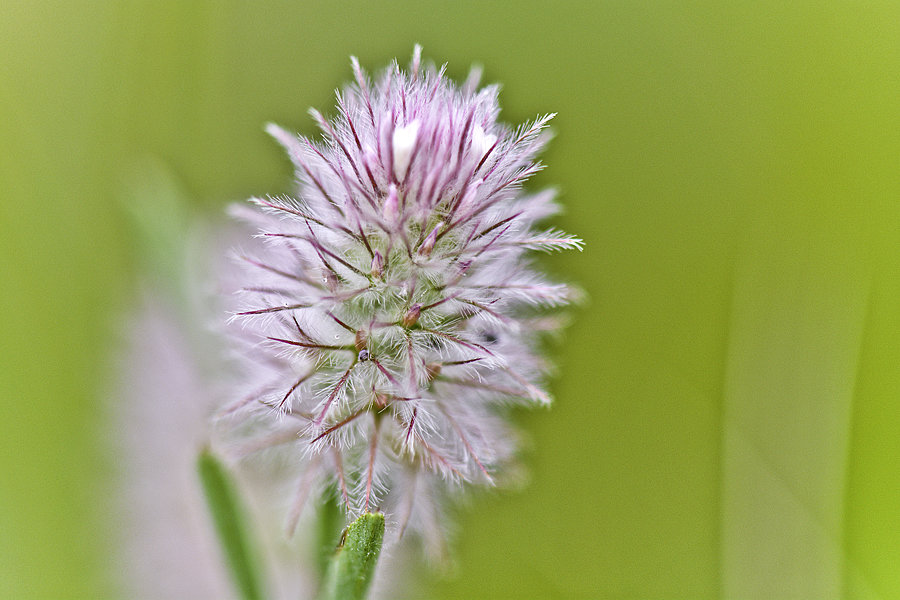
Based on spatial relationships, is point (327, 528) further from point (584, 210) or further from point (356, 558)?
point (584, 210)

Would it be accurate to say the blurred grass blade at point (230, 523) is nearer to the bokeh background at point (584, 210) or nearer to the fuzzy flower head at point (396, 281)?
the fuzzy flower head at point (396, 281)

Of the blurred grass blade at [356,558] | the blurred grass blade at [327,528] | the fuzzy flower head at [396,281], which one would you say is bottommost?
the blurred grass blade at [327,528]

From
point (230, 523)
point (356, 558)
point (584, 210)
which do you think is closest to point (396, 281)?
point (356, 558)

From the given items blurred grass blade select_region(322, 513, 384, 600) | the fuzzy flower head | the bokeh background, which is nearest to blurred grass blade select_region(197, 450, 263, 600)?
the fuzzy flower head

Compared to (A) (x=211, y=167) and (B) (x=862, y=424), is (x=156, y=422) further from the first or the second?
(B) (x=862, y=424)

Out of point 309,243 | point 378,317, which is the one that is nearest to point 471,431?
point 378,317

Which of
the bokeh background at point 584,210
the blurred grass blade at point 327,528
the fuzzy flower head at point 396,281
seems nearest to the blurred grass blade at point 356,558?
the fuzzy flower head at point 396,281

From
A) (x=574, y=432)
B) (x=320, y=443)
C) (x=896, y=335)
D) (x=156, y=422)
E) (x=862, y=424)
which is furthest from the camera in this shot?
(x=574, y=432)
